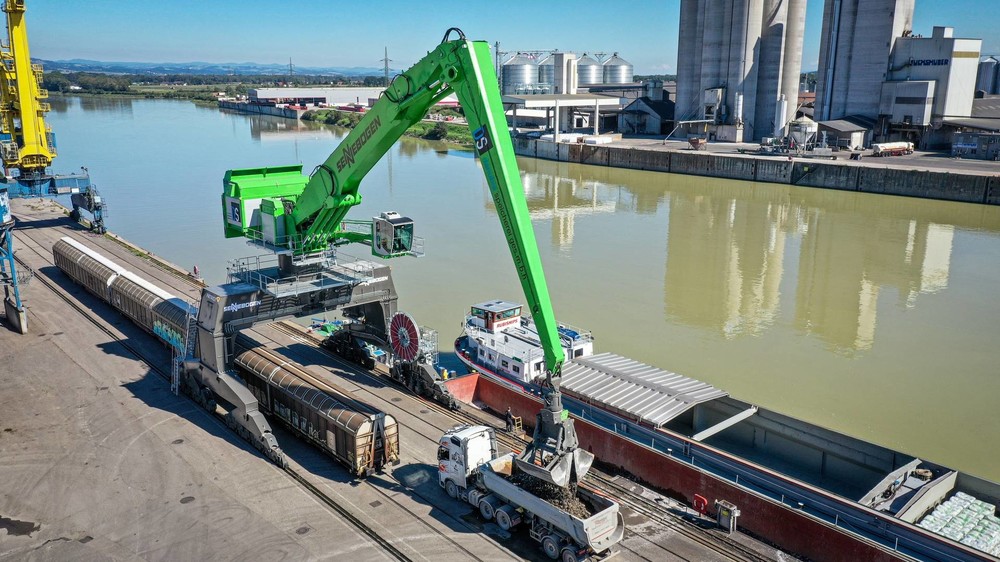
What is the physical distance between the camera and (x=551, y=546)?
43.8 ft

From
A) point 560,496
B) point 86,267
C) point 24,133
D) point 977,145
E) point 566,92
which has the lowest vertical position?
point 560,496

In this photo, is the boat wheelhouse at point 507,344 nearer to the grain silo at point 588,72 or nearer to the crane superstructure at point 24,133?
the crane superstructure at point 24,133

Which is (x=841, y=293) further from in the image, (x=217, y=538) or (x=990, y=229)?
(x=217, y=538)

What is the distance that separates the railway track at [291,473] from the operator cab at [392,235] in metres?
6.05

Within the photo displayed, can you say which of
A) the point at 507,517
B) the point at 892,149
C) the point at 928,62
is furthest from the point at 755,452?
the point at 928,62

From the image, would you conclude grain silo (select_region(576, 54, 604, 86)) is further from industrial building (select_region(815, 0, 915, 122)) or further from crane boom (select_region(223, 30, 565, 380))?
crane boom (select_region(223, 30, 565, 380))

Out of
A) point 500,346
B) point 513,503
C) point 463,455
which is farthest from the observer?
point 500,346

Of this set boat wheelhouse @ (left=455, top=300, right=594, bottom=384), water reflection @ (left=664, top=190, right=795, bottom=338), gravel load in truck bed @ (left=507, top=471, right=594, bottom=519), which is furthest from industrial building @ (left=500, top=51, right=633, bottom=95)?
gravel load in truck bed @ (left=507, top=471, right=594, bottom=519)

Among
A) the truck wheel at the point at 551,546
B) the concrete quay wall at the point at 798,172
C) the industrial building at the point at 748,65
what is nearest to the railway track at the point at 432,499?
the truck wheel at the point at 551,546

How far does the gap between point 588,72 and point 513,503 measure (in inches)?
5823

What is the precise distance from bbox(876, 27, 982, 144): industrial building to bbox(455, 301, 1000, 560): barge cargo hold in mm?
64446

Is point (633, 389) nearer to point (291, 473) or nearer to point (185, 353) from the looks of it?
point (291, 473)

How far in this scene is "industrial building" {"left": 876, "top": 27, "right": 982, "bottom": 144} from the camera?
70312mm

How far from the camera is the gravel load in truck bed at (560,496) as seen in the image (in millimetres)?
13656
